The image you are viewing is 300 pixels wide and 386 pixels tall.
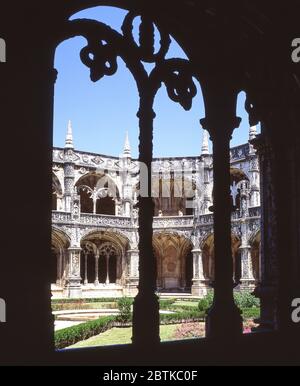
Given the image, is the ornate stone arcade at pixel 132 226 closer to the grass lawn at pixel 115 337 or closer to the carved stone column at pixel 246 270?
the carved stone column at pixel 246 270

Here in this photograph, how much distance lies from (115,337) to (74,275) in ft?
49.3

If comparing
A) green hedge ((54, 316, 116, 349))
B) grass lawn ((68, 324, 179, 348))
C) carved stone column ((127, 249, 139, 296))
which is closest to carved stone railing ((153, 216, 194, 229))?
carved stone column ((127, 249, 139, 296))

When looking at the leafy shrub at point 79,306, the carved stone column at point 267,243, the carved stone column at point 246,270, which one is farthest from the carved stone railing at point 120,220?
the carved stone column at point 267,243

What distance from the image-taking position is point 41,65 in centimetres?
336

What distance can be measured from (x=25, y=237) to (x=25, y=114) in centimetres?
80

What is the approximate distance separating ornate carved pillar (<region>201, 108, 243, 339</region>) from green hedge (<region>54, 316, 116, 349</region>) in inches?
288

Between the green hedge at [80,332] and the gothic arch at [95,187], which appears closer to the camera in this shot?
the green hedge at [80,332]

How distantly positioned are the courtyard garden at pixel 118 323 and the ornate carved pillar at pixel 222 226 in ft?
18.6

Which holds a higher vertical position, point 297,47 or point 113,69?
point 297,47

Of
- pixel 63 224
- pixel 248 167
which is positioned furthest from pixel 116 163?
pixel 248 167

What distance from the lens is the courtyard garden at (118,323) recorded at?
1210 cm

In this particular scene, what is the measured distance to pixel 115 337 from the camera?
13.1 metres

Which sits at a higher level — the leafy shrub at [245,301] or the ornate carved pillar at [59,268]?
the ornate carved pillar at [59,268]
